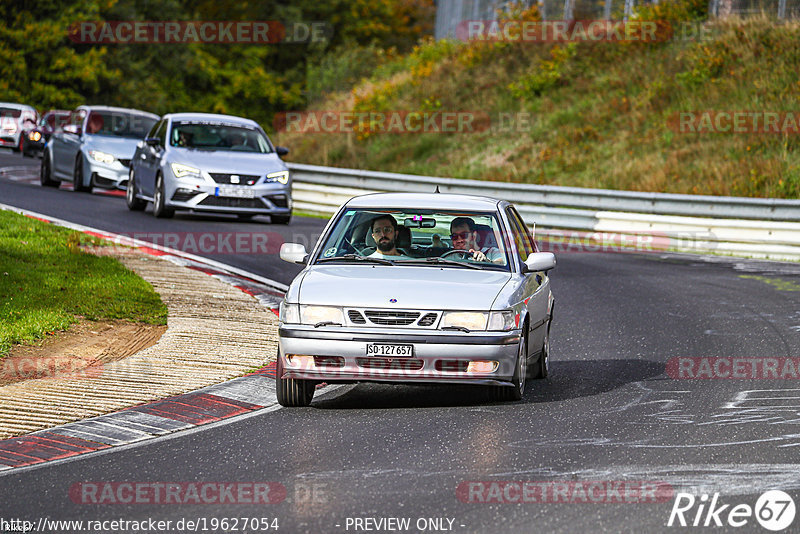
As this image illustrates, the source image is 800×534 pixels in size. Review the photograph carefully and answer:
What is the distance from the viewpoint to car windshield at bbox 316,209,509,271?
10047mm

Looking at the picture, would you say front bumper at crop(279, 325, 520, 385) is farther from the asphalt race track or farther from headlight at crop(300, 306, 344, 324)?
the asphalt race track

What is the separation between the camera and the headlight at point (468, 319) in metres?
8.98

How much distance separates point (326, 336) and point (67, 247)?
28.2 ft

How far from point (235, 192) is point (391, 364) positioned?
1348 cm

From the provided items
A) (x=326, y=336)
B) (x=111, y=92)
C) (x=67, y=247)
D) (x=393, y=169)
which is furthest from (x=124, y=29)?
(x=326, y=336)

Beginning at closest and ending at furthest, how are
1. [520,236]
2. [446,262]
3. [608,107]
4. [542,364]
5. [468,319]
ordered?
[468,319] < [446,262] < [542,364] < [520,236] < [608,107]

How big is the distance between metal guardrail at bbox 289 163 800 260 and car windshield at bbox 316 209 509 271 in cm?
1169

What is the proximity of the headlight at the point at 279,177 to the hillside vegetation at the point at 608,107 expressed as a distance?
31.1ft

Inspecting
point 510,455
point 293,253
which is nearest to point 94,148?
point 293,253

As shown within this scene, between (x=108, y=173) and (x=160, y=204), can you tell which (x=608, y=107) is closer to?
(x=108, y=173)

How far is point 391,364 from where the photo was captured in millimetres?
8922

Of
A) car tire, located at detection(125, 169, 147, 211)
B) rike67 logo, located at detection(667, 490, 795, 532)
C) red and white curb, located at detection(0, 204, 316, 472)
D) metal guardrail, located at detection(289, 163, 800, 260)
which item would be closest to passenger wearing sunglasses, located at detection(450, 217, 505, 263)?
red and white curb, located at detection(0, 204, 316, 472)

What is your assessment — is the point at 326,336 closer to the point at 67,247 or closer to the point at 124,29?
the point at 67,247

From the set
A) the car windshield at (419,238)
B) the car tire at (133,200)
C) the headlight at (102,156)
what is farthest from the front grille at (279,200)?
the car windshield at (419,238)
